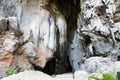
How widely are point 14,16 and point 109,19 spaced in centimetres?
391

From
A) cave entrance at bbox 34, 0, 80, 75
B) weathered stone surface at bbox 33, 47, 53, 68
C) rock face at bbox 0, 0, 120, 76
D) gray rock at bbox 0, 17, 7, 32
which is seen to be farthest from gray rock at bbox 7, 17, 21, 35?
cave entrance at bbox 34, 0, 80, 75

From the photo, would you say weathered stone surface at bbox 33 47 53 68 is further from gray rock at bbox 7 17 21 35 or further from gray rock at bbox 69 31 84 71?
gray rock at bbox 69 31 84 71

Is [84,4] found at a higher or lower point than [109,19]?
higher

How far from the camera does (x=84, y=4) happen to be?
31.5 feet

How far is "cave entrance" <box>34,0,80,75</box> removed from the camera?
35.1 feet

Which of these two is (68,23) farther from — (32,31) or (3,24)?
(3,24)

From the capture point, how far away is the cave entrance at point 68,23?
10.7 m

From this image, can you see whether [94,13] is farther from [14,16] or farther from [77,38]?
[14,16]

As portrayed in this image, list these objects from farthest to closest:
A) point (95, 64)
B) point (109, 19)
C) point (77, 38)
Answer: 1. point (77, 38)
2. point (109, 19)
3. point (95, 64)

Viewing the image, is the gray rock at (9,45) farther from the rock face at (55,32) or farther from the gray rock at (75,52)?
the gray rock at (75,52)

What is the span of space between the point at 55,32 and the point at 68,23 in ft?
4.83

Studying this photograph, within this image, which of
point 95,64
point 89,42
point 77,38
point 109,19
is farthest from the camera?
point 77,38

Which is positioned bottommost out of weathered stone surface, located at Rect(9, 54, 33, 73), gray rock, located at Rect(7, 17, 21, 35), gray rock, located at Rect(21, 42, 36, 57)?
weathered stone surface, located at Rect(9, 54, 33, 73)

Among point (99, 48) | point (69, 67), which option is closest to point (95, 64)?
point (99, 48)
